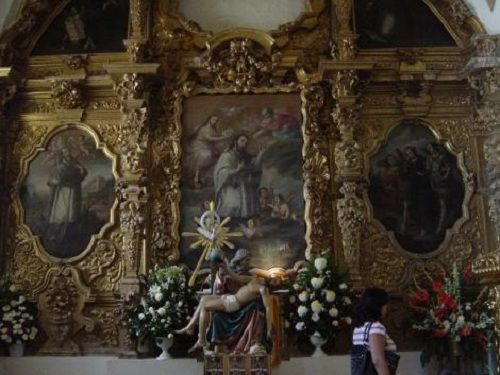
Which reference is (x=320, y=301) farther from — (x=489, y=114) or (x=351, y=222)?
(x=489, y=114)

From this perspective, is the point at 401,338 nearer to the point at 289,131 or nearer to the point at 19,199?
the point at 289,131

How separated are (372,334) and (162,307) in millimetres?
4638

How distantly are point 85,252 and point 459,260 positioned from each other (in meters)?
5.65

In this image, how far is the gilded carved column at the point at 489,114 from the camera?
10008 millimetres

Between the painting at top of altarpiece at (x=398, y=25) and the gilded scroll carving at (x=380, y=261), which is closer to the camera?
the gilded scroll carving at (x=380, y=261)

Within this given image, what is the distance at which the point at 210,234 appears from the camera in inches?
375

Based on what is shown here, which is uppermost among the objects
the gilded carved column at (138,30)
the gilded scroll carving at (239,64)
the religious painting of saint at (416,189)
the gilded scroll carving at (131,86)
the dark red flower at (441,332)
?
the gilded carved column at (138,30)

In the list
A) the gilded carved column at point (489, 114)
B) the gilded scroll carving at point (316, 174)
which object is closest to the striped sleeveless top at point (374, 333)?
the gilded scroll carving at point (316, 174)

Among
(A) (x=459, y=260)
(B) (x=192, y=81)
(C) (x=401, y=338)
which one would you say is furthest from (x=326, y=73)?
(C) (x=401, y=338)

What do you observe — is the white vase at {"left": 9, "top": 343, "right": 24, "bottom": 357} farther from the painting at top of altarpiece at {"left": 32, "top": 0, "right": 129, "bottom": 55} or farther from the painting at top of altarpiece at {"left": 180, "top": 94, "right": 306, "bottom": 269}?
the painting at top of altarpiece at {"left": 32, "top": 0, "right": 129, "bottom": 55}

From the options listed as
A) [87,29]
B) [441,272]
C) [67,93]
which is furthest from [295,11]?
[441,272]

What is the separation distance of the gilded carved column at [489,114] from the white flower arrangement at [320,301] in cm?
241

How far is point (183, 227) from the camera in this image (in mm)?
10172

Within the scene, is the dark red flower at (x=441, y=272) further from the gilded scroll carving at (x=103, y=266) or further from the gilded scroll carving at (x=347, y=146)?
the gilded scroll carving at (x=103, y=266)
